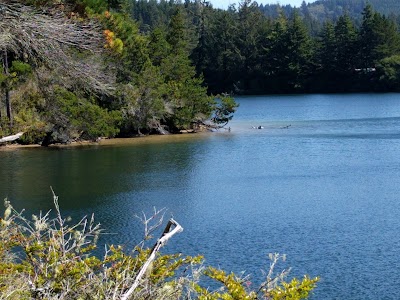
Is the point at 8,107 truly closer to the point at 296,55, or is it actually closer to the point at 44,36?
the point at 44,36

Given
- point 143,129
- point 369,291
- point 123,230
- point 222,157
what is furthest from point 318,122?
point 369,291

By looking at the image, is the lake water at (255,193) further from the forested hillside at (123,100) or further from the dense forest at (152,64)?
the dense forest at (152,64)

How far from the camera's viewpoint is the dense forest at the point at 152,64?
24.3ft

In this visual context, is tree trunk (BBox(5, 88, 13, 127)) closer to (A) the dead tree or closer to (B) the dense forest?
(B) the dense forest

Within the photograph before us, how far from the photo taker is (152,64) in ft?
126

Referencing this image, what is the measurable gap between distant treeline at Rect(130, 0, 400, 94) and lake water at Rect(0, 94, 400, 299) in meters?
36.0

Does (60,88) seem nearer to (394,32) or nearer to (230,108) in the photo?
(230,108)

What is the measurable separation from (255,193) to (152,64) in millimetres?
19712

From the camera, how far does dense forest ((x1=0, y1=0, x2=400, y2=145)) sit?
24.3 feet

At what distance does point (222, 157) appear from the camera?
90.3 feet

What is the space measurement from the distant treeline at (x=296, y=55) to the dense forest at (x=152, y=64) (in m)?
0.11

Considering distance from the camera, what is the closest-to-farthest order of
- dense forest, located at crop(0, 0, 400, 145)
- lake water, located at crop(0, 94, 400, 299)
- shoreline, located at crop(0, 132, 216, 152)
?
dense forest, located at crop(0, 0, 400, 145) < lake water, located at crop(0, 94, 400, 299) < shoreline, located at crop(0, 132, 216, 152)

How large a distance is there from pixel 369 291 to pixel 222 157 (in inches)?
640

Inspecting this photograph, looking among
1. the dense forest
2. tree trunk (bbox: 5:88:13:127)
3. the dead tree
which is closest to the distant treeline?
the dense forest
